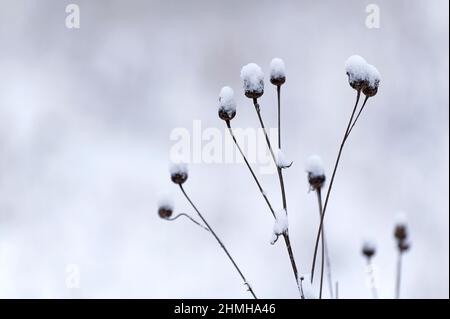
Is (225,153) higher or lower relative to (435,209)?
higher

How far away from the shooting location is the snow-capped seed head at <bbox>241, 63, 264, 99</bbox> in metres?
0.94

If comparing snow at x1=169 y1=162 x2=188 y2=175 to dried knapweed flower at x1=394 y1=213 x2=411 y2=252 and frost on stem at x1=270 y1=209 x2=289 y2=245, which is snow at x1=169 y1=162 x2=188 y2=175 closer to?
frost on stem at x1=270 y1=209 x2=289 y2=245

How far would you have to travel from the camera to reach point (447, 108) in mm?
3961

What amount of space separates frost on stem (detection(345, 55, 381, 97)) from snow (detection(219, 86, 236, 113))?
7.6 inches

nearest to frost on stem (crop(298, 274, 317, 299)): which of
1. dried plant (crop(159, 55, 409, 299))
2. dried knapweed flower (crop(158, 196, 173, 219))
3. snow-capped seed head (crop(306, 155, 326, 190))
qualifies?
dried plant (crop(159, 55, 409, 299))

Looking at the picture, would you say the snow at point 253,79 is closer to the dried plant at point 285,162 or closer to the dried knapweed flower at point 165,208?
the dried plant at point 285,162

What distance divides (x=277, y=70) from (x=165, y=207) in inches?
12.1

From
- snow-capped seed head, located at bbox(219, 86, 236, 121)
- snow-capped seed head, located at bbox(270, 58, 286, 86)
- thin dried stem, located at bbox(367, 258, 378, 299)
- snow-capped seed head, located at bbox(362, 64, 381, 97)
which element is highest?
snow-capped seed head, located at bbox(270, 58, 286, 86)

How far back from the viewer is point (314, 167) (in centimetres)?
86

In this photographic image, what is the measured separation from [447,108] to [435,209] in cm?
100

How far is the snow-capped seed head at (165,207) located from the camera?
975 millimetres

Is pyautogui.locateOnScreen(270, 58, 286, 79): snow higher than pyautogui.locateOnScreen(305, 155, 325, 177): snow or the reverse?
higher
